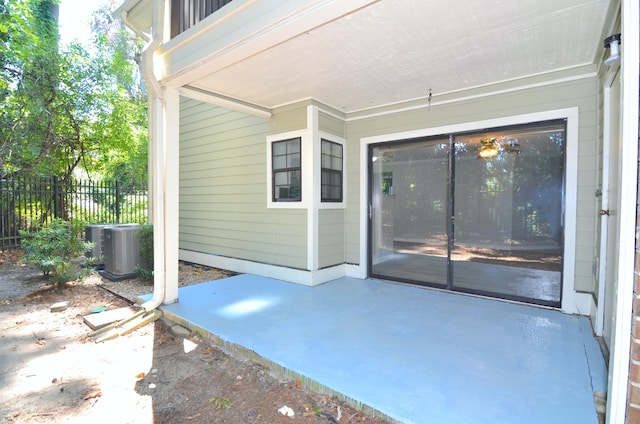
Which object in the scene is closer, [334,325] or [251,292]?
[334,325]

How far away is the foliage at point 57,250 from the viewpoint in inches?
170

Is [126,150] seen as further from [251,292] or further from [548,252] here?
[548,252]

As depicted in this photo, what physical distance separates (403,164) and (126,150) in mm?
7916

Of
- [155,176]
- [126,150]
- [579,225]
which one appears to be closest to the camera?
[579,225]

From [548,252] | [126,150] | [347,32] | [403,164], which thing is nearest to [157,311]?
[347,32]

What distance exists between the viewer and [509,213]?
604 centimetres

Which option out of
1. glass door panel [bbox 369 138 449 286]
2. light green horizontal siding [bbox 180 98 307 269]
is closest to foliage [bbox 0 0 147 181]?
light green horizontal siding [bbox 180 98 307 269]

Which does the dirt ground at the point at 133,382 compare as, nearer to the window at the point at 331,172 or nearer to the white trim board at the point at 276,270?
the white trim board at the point at 276,270

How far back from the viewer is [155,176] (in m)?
3.71

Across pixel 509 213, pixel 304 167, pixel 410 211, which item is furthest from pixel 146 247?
pixel 509 213

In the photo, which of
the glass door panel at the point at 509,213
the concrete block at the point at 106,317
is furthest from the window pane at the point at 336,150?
the concrete block at the point at 106,317

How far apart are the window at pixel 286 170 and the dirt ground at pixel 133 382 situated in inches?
95.5

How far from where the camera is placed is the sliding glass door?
4395 millimetres

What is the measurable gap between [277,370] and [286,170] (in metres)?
3.17
